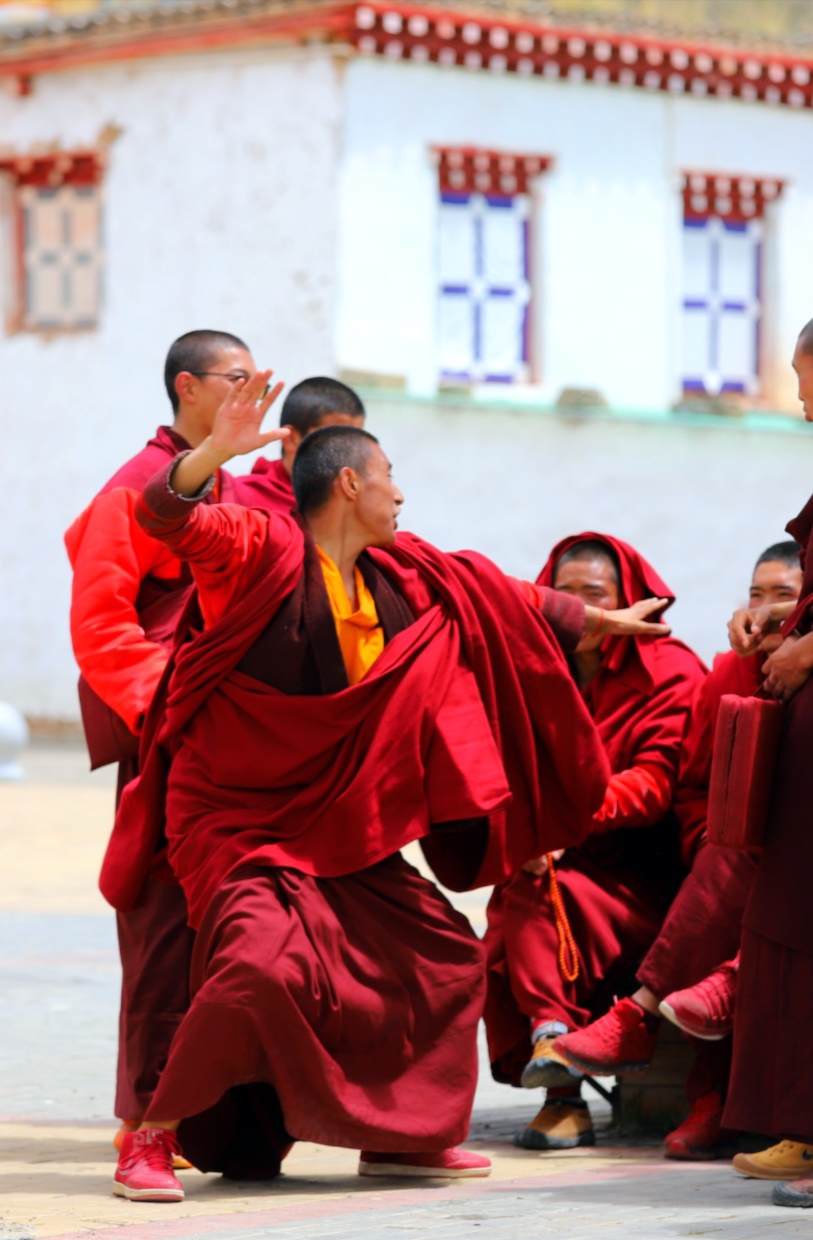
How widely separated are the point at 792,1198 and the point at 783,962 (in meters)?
0.49

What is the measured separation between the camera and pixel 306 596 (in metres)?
4.82

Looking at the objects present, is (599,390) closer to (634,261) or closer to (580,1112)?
(634,261)

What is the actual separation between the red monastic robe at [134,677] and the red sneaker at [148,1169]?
0.46 meters

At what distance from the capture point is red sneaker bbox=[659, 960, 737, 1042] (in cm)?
498

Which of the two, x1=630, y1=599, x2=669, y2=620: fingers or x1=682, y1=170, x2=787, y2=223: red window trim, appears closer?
x1=630, y1=599, x2=669, y2=620: fingers

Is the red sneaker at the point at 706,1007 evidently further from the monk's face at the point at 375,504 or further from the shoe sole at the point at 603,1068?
the monk's face at the point at 375,504

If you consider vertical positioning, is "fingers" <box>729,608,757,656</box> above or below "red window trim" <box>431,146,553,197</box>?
below

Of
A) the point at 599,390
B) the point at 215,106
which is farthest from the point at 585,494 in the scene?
the point at 215,106

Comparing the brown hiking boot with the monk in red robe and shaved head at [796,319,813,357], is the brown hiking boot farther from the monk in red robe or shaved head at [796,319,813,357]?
shaved head at [796,319,813,357]

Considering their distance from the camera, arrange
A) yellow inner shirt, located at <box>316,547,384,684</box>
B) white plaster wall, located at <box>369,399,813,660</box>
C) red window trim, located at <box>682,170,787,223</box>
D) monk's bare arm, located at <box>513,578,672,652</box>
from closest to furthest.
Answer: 1. yellow inner shirt, located at <box>316,547,384,684</box>
2. monk's bare arm, located at <box>513,578,672,652</box>
3. white plaster wall, located at <box>369,399,813,660</box>
4. red window trim, located at <box>682,170,787,223</box>

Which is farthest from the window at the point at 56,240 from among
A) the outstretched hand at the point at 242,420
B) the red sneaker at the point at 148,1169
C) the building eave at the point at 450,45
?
the red sneaker at the point at 148,1169

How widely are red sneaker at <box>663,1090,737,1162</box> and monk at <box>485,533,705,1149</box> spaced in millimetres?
244

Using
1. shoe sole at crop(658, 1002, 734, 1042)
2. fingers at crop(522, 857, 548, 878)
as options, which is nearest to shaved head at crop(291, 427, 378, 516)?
fingers at crop(522, 857, 548, 878)

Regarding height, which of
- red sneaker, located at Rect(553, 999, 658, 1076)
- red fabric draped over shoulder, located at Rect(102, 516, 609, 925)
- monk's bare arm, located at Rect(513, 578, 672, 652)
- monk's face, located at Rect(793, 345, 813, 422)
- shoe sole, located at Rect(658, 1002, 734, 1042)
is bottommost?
red sneaker, located at Rect(553, 999, 658, 1076)
